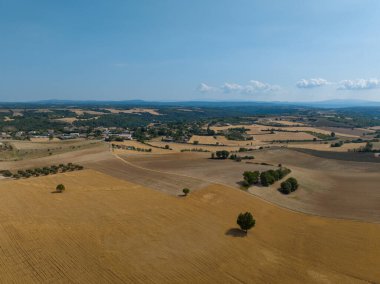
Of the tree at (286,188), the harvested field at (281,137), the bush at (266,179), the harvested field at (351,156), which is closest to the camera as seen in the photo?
the tree at (286,188)

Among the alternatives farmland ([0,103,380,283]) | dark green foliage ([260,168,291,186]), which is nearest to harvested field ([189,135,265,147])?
farmland ([0,103,380,283])

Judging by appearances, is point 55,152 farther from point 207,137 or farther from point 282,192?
point 207,137

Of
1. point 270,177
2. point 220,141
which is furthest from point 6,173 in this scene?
point 220,141

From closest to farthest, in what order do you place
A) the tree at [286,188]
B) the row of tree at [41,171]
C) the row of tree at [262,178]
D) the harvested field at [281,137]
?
the tree at [286,188] < the row of tree at [262,178] < the row of tree at [41,171] < the harvested field at [281,137]

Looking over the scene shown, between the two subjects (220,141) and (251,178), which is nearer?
(251,178)

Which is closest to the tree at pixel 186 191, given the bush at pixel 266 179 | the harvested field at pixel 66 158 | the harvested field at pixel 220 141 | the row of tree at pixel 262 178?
the row of tree at pixel 262 178

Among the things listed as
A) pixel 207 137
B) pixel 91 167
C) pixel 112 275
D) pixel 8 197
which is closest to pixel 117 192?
pixel 8 197

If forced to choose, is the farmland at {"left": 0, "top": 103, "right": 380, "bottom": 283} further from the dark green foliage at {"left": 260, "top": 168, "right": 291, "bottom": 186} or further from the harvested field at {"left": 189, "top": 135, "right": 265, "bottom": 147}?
the harvested field at {"left": 189, "top": 135, "right": 265, "bottom": 147}

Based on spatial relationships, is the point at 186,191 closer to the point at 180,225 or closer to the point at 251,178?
the point at 180,225

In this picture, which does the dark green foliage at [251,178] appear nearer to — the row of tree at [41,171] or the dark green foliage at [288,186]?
the dark green foliage at [288,186]
